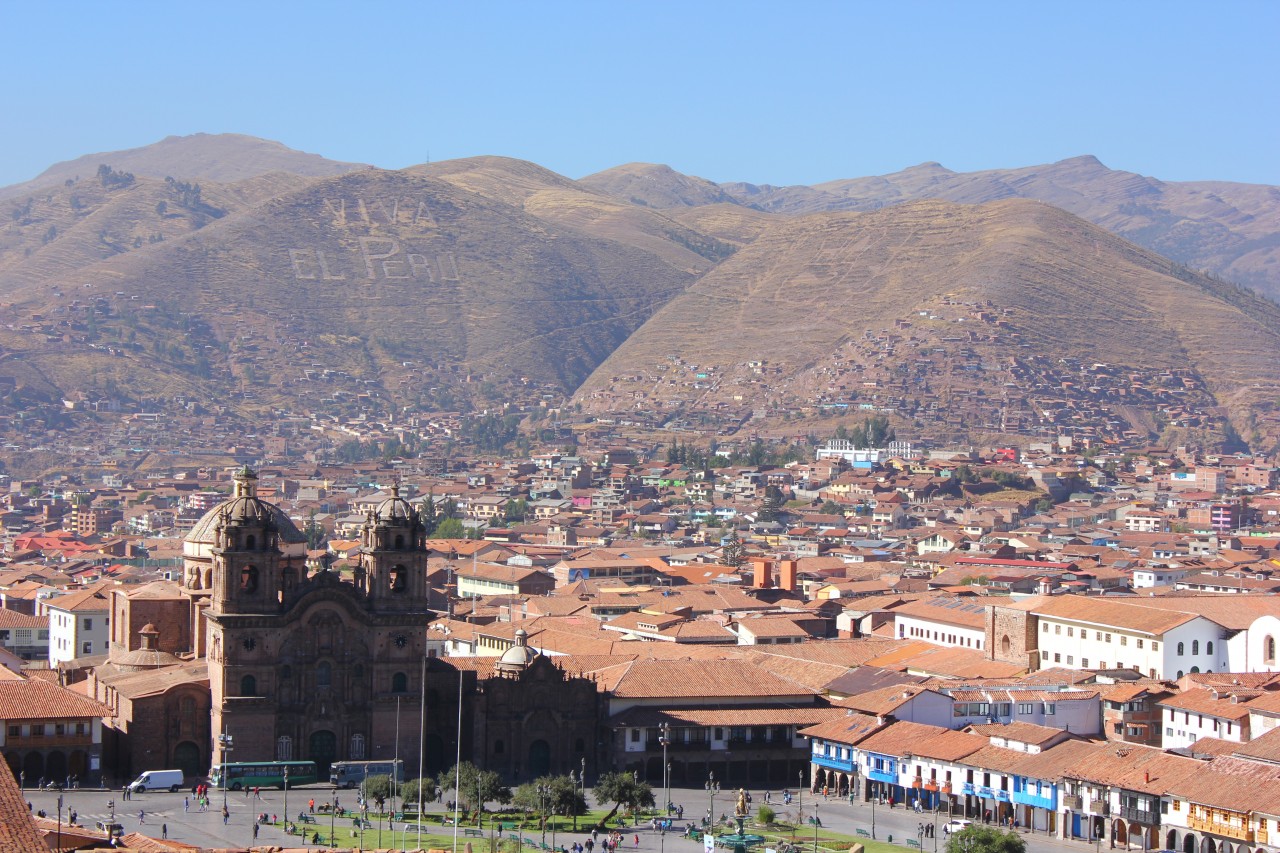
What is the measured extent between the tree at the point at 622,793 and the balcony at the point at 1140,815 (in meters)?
14.1

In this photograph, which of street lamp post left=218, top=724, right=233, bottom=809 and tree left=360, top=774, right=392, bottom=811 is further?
street lamp post left=218, top=724, right=233, bottom=809

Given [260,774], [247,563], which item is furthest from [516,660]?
[260,774]

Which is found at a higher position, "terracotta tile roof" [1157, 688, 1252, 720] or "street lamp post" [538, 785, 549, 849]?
"terracotta tile roof" [1157, 688, 1252, 720]

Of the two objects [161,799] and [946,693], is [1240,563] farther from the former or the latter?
[161,799]

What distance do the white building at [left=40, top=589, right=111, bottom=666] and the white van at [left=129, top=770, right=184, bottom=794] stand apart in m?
25.3

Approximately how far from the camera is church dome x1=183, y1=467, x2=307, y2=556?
75.6 meters

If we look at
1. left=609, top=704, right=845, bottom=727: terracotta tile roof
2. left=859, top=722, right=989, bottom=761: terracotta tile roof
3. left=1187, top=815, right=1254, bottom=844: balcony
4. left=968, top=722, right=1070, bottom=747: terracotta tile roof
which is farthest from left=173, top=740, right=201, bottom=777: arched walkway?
left=1187, top=815, right=1254, bottom=844: balcony

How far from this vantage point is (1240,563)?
5930 inches

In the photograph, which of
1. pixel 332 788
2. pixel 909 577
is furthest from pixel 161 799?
pixel 909 577

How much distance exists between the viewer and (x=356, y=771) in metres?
74.9

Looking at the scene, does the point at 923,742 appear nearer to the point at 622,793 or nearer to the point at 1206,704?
the point at 1206,704

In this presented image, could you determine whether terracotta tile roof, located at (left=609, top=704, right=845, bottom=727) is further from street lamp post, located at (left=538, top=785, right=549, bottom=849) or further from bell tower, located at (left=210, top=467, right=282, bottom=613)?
bell tower, located at (left=210, top=467, right=282, bottom=613)

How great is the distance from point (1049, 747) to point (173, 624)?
31.3 metres

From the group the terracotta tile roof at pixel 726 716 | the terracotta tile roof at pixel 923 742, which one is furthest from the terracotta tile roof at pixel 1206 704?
the terracotta tile roof at pixel 726 716
